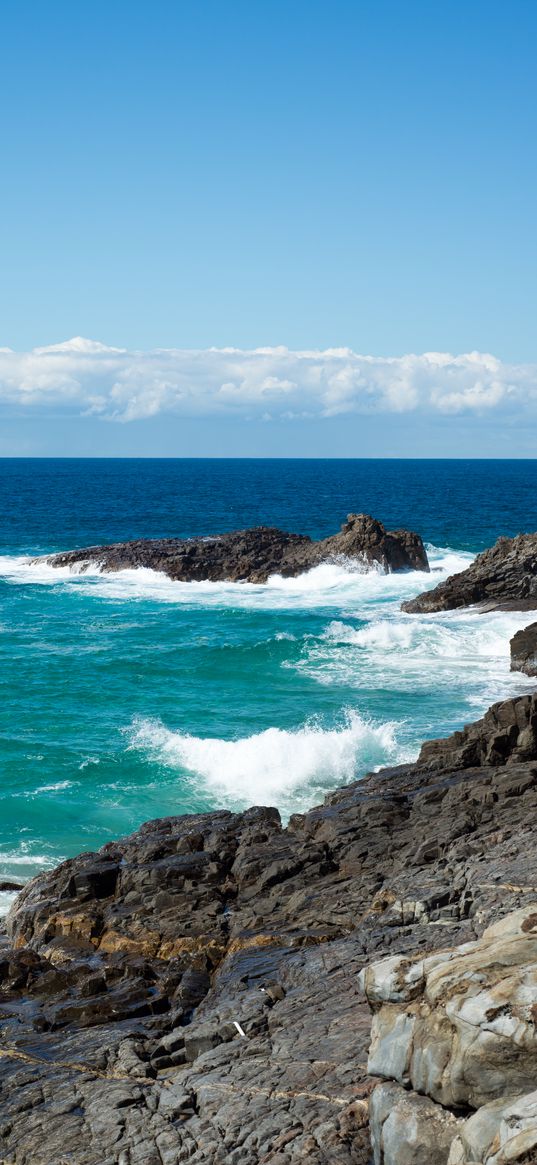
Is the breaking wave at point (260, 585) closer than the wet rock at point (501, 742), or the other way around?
the wet rock at point (501, 742)

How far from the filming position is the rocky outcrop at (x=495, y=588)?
44.8 meters

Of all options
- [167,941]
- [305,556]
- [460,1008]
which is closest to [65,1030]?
[167,941]

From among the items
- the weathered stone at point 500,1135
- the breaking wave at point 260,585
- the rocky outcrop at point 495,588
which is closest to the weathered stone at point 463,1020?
the weathered stone at point 500,1135

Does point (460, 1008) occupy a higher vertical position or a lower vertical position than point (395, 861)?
higher

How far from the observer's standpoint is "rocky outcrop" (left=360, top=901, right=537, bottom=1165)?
7.12 metres

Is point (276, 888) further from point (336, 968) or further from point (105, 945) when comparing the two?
point (336, 968)

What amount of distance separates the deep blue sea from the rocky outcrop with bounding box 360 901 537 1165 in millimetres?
13335

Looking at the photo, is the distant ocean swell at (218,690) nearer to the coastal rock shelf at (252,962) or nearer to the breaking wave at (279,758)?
the breaking wave at (279,758)

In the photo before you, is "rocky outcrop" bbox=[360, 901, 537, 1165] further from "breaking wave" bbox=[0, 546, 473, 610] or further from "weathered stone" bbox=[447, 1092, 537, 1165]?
"breaking wave" bbox=[0, 546, 473, 610]

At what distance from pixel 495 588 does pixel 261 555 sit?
1642 centimetres

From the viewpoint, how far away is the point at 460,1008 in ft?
25.4

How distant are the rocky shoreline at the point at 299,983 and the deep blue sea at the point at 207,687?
393 cm

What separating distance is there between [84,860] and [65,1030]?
18.4ft

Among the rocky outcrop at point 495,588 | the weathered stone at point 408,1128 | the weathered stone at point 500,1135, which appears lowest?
the weathered stone at point 408,1128
